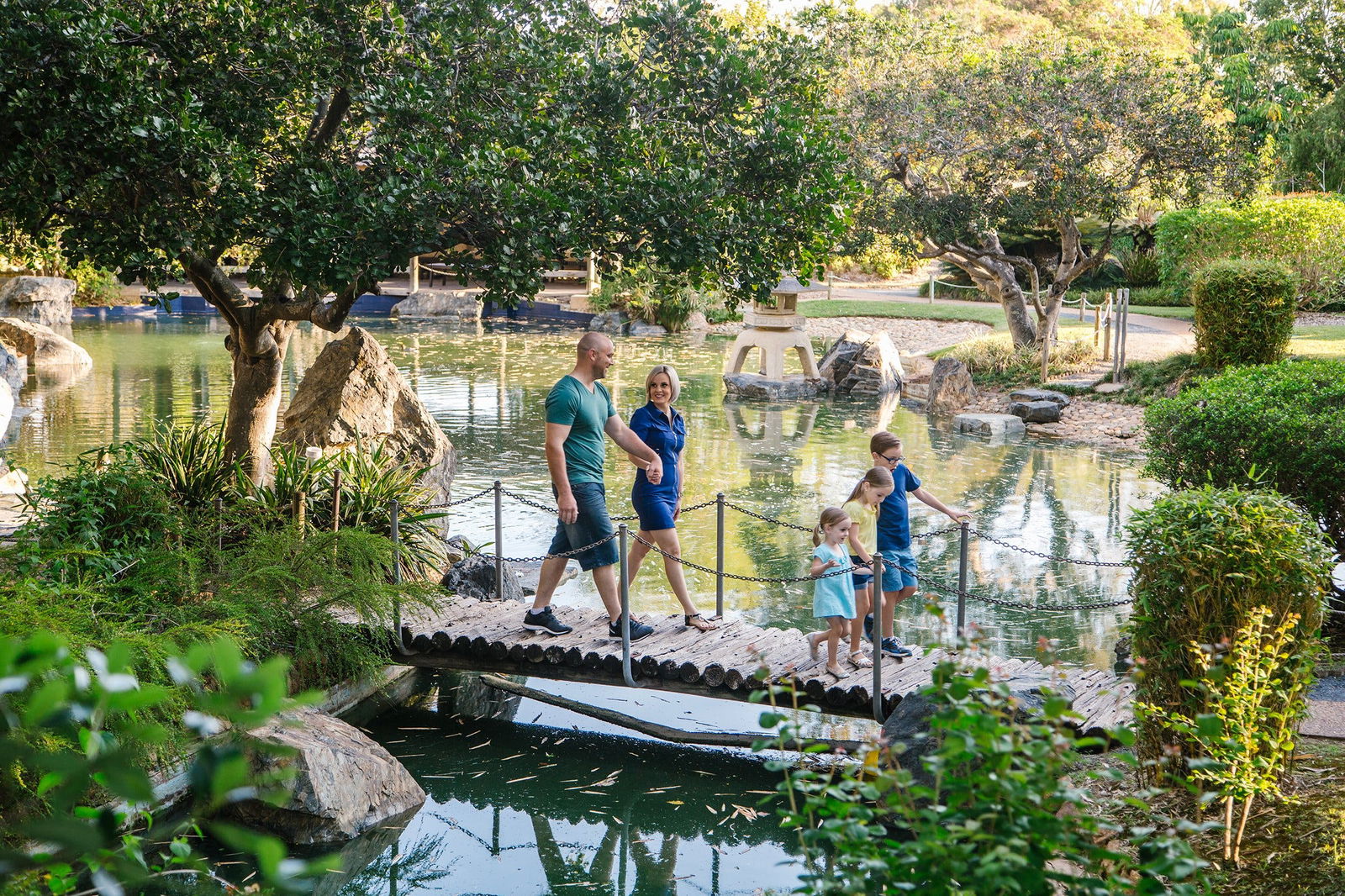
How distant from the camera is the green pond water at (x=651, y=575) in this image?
5.80m

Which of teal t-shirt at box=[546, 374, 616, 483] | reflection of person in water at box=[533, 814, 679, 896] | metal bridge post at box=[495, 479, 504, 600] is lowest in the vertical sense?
reflection of person in water at box=[533, 814, 679, 896]

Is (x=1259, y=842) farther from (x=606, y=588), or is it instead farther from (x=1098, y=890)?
(x=606, y=588)

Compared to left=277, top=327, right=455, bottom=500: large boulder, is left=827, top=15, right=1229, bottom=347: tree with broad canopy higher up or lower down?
higher up

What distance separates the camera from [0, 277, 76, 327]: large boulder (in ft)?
88.5

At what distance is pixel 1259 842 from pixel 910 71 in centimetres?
1773

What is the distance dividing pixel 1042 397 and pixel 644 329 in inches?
558

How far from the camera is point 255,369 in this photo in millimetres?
9555

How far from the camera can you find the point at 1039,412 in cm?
1814

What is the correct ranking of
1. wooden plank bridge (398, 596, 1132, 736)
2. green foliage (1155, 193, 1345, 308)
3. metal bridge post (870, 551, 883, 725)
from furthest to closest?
green foliage (1155, 193, 1345, 308)
wooden plank bridge (398, 596, 1132, 736)
metal bridge post (870, 551, 883, 725)

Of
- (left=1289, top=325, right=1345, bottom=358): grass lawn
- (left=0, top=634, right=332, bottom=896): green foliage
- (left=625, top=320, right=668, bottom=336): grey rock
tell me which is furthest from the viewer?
(left=625, top=320, right=668, bottom=336): grey rock

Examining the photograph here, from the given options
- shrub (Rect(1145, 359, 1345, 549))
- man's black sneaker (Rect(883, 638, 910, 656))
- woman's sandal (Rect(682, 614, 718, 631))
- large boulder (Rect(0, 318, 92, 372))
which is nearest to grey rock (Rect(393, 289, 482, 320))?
large boulder (Rect(0, 318, 92, 372))

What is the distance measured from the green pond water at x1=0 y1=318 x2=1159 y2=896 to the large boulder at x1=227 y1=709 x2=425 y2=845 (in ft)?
0.47

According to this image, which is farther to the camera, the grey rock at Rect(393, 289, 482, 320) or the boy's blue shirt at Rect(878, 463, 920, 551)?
the grey rock at Rect(393, 289, 482, 320)

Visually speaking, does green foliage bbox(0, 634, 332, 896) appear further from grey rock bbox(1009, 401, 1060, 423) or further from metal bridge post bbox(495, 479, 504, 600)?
grey rock bbox(1009, 401, 1060, 423)
